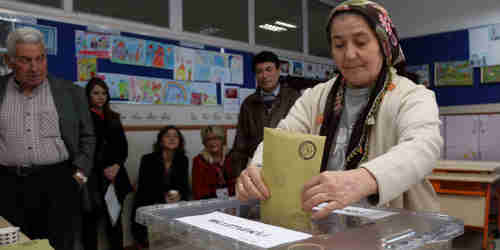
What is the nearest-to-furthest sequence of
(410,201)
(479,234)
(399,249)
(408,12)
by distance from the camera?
(399,249) → (410,201) → (479,234) → (408,12)

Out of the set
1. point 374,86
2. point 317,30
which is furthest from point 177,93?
point 374,86

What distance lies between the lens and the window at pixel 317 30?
17.2 ft

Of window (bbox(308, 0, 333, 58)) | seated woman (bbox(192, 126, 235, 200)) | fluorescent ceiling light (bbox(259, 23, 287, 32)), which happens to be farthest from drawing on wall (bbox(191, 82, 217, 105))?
window (bbox(308, 0, 333, 58))

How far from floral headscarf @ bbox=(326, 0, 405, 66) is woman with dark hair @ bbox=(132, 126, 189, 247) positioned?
252 cm

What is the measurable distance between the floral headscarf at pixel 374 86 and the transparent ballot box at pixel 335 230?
0.27 metres

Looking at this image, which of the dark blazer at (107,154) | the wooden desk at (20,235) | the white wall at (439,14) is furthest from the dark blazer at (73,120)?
the white wall at (439,14)

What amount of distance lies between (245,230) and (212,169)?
2.86 m

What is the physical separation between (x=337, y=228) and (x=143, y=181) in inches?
113

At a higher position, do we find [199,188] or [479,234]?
[199,188]

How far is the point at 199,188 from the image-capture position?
3.39m

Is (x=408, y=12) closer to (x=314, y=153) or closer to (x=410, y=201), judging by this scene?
(x=410, y=201)

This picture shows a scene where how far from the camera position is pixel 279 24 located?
4844mm

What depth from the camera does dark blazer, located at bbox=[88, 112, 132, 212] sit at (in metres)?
2.87

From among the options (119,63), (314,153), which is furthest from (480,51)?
(314,153)
